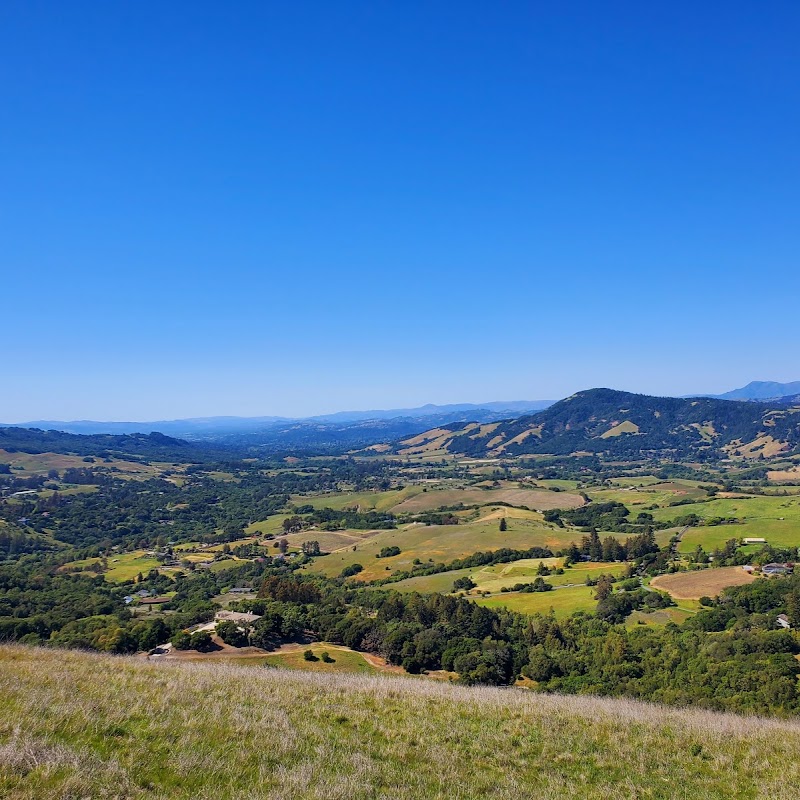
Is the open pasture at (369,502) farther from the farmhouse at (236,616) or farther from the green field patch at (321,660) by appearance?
the green field patch at (321,660)

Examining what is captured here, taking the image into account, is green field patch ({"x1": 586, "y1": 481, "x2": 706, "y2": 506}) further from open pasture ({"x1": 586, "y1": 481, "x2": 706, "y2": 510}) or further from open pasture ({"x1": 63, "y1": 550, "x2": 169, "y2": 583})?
open pasture ({"x1": 63, "y1": 550, "x2": 169, "y2": 583})

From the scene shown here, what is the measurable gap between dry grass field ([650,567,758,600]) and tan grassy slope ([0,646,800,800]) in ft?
198

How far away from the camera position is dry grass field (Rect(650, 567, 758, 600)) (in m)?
66.3

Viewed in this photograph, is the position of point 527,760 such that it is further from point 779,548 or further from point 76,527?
point 76,527

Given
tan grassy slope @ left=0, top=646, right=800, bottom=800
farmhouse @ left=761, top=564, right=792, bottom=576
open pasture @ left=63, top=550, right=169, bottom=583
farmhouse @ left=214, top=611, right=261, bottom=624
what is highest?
tan grassy slope @ left=0, top=646, right=800, bottom=800

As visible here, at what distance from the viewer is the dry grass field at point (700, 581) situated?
66.3 meters

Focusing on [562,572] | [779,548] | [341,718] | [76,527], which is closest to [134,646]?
[341,718]

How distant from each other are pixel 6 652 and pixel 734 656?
4684cm

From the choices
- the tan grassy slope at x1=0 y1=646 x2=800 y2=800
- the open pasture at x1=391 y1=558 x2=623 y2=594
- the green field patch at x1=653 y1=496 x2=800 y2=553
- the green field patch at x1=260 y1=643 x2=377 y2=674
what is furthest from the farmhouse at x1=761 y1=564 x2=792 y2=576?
the tan grassy slope at x1=0 y1=646 x2=800 y2=800

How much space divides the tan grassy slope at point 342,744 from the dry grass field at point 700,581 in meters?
60.2

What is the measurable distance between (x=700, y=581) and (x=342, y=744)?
247 feet

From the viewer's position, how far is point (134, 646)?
41156mm

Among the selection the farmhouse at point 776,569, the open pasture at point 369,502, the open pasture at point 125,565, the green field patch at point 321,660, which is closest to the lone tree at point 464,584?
the farmhouse at point 776,569

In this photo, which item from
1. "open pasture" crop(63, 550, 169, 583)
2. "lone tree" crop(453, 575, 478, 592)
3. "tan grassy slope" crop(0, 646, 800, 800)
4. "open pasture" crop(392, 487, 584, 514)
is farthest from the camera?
"open pasture" crop(392, 487, 584, 514)
